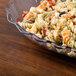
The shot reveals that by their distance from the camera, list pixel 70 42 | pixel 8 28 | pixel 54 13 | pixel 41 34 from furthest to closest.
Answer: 1. pixel 8 28
2. pixel 54 13
3. pixel 41 34
4. pixel 70 42

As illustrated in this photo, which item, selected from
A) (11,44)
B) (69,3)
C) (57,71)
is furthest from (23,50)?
(69,3)

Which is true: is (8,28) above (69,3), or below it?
below

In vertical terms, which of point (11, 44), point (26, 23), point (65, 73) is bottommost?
point (65, 73)

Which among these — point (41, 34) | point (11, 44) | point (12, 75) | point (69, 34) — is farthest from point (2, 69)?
point (69, 34)

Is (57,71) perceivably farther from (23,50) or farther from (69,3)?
(69,3)

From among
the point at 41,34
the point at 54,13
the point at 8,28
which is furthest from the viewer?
the point at 8,28

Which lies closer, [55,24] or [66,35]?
[66,35]

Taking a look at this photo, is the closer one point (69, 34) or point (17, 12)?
point (69, 34)

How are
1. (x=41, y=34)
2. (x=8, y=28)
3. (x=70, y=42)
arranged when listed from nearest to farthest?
(x=70, y=42) → (x=41, y=34) → (x=8, y=28)

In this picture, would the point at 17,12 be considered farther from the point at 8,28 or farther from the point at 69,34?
the point at 69,34
